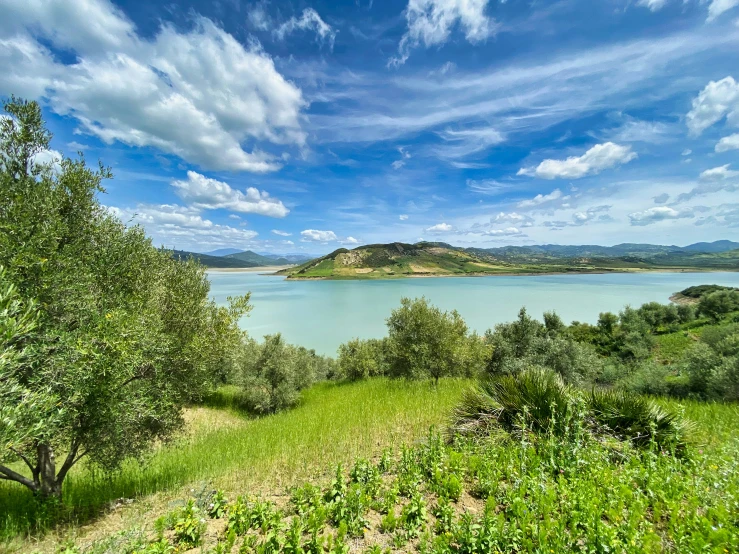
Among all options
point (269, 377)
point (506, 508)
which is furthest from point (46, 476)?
point (269, 377)

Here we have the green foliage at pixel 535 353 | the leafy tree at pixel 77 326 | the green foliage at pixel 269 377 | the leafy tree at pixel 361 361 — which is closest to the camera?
the leafy tree at pixel 77 326

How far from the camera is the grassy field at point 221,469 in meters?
5.59

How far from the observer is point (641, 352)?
131ft

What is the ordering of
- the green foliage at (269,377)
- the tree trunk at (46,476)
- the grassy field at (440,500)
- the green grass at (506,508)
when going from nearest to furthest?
the green grass at (506,508), the grassy field at (440,500), the tree trunk at (46,476), the green foliage at (269,377)

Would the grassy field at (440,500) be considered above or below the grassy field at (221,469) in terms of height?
above

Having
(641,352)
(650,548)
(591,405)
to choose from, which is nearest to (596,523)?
(650,548)

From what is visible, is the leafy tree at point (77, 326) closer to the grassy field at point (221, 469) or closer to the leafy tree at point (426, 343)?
the grassy field at point (221, 469)

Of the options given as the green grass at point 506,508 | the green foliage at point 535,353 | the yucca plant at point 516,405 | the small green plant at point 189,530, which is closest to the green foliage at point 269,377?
the green foliage at point 535,353

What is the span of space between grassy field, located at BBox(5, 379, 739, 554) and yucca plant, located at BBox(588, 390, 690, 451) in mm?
444

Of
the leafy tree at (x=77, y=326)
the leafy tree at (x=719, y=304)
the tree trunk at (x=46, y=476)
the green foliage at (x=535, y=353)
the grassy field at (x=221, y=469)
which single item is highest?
the leafy tree at (x=77, y=326)

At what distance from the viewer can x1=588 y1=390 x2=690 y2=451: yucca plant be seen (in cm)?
603

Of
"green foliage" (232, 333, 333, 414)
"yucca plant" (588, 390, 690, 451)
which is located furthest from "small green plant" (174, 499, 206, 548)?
→ "green foliage" (232, 333, 333, 414)

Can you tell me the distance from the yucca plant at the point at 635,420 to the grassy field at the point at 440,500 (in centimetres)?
44

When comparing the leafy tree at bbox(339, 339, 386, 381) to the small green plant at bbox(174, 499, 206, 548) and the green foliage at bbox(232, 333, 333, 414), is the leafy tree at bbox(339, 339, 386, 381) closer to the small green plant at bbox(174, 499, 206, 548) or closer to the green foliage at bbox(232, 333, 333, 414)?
the green foliage at bbox(232, 333, 333, 414)
